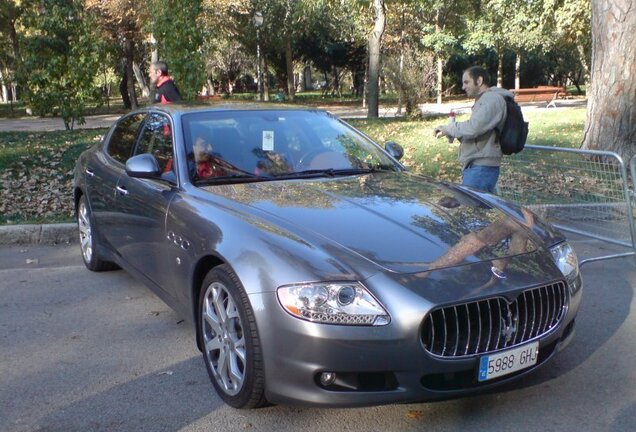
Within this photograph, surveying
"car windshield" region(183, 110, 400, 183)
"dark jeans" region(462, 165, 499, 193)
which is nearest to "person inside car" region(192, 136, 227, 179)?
"car windshield" region(183, 110, 400, 183)

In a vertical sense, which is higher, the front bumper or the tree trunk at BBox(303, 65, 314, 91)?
the tree trunk at BBox(303, 65, 314, 91)

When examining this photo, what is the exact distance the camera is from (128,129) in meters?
5.95

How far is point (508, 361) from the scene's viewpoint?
341 centimetres

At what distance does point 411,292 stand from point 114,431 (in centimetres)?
162

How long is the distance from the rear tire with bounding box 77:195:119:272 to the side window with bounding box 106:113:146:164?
618 mm

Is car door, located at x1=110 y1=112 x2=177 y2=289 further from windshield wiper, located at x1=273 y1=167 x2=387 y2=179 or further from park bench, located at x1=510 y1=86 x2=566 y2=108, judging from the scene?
park bench, located at x1=510 y1=86 x2=566 y2=108

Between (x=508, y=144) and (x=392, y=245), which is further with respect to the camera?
(x=508, y=144)

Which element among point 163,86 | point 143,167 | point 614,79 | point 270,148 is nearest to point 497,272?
Answer: point 270,148

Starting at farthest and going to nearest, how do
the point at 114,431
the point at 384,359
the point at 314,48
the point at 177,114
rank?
the point at 314,48 < the point at 177,114 < the point at 114,431 < the point at 384,359

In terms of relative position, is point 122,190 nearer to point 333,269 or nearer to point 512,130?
point 333,269

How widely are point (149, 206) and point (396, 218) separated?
1.77 metres

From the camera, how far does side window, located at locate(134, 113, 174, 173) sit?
4.88 metres

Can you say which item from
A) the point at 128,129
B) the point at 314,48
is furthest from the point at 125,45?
the point at 128,129

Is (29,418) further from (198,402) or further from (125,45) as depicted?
(125,45)
